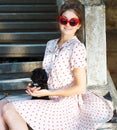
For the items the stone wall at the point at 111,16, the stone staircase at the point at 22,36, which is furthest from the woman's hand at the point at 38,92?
the stone wall at the point at 111,16

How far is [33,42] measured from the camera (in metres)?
6.39

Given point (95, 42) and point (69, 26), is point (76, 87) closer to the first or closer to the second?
point (69, 26)

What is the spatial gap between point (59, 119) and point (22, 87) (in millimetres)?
2065

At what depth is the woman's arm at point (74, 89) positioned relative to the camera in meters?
3.33

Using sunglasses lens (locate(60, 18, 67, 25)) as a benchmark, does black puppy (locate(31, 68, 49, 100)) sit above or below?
below

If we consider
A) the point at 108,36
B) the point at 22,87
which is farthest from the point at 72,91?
the point at 108,36

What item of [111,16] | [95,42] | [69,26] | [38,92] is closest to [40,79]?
[38,92]

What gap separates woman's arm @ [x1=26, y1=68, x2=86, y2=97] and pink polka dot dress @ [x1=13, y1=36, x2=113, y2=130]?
7cm

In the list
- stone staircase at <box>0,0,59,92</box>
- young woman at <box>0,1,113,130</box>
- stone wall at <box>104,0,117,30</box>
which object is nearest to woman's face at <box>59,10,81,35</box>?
young woman at <box>0,1,113,130</box>

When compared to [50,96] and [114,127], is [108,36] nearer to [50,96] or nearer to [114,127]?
[114,127]

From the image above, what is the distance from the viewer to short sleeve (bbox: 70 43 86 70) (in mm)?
3379

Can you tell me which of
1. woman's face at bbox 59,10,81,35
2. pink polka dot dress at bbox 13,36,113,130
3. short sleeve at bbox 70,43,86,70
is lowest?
pink polka dot dress at bbox 13,36,113,130

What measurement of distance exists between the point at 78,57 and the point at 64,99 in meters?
0.38

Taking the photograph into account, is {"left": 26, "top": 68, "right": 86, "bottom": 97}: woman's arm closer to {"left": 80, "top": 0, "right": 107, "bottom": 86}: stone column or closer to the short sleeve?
the short sleeve
